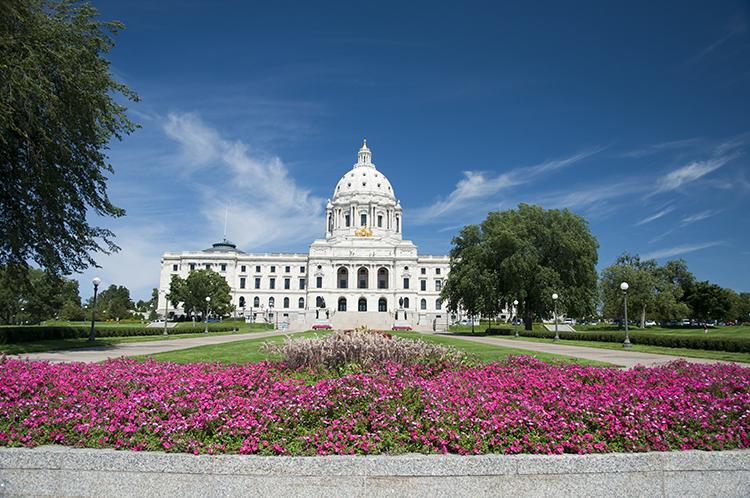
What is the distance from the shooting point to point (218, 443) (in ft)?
21.0

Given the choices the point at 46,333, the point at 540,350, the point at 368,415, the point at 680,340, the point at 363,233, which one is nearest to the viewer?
the point at 368,415

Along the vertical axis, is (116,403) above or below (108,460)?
above

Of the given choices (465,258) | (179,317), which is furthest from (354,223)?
(465,258)

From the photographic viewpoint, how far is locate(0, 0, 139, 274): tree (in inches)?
704

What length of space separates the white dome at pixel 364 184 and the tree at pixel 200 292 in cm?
5178

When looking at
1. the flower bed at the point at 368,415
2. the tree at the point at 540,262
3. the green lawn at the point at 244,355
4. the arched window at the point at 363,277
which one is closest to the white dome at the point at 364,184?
the arched window at the point at 363,277

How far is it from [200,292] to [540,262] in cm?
5398

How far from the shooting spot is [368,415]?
23.2 ft

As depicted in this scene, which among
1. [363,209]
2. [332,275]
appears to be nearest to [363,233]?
[363,209]

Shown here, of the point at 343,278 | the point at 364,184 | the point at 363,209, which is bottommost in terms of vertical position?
the point at 343,278

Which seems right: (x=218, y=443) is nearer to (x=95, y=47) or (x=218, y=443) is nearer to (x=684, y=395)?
(x=684, y=395)

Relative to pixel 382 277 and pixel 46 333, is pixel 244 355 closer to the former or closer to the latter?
pixel 46 333

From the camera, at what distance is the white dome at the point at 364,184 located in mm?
125125

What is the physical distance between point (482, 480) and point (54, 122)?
21.8m
